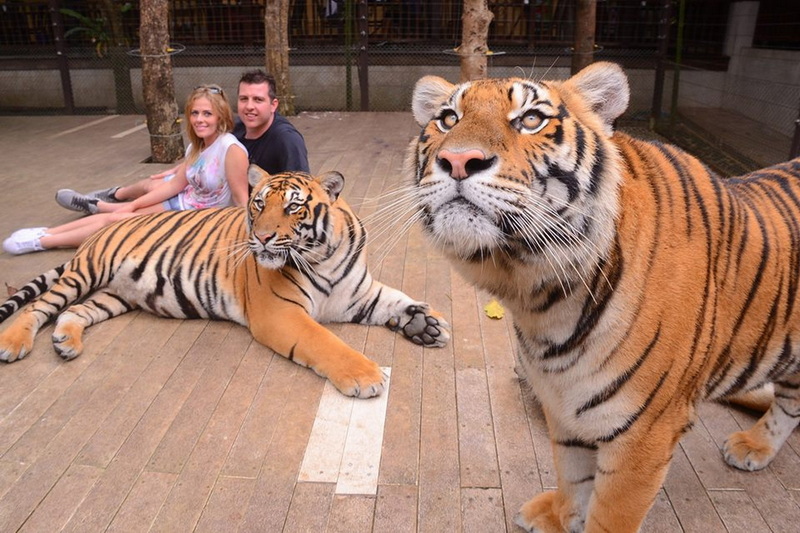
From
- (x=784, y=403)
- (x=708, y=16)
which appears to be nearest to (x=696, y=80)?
(x=708, y=16)

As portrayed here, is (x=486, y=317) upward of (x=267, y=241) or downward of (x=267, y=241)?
downward

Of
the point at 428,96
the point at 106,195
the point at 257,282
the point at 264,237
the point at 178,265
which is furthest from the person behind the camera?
the point at 106,195

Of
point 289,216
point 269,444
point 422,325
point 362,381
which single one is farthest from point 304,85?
point 269,444

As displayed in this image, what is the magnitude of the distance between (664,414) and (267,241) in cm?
200

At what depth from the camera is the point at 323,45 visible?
1095cm

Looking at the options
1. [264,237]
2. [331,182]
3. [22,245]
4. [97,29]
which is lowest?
[22,245]

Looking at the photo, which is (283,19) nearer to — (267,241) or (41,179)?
(41,179)

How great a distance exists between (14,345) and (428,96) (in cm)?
248

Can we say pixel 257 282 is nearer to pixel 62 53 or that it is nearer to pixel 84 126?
pixel 84 126

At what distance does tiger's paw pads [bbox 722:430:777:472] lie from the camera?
2.37m

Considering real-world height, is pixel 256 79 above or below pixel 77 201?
above

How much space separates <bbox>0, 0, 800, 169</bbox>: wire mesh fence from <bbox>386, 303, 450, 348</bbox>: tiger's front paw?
745 cm

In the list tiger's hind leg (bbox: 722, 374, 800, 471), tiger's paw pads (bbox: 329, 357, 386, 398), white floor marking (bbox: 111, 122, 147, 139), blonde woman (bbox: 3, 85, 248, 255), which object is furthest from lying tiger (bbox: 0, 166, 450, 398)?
white floor marking (bbox: 111, 122, 147, 139)

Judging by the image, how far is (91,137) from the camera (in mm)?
8555
